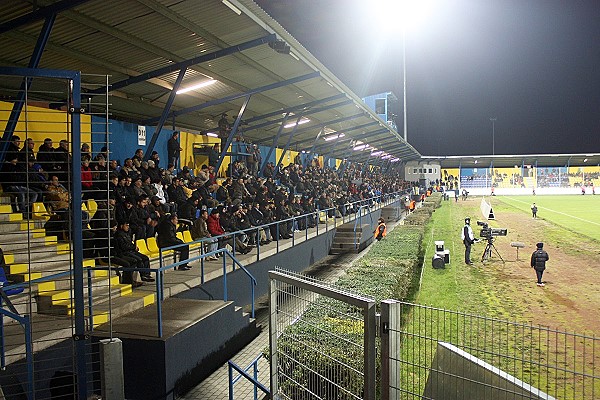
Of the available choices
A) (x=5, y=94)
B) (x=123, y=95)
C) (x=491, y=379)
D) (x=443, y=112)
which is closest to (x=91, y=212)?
(x=5, y=94)

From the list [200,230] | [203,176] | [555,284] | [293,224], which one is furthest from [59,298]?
[555,284]

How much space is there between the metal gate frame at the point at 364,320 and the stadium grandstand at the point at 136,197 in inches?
49.8

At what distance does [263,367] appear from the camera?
9023mm

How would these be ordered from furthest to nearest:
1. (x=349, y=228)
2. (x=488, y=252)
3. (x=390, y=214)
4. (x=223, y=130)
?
1. (x=390, y=214)
2. (x=349, y=228)
3. (x=488, y=252)
4. (x=223, y=130)

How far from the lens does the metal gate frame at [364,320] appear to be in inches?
145

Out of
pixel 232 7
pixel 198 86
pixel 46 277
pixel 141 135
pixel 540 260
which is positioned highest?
pixel 232 7

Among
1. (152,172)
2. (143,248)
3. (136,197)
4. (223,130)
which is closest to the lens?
(136,197)

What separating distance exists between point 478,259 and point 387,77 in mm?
52151

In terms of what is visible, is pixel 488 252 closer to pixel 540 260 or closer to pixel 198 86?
pixel 540 260

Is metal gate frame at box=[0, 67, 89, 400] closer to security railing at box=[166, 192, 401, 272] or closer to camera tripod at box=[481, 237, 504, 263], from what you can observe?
security railing at box=[166, 192, 401, 272]

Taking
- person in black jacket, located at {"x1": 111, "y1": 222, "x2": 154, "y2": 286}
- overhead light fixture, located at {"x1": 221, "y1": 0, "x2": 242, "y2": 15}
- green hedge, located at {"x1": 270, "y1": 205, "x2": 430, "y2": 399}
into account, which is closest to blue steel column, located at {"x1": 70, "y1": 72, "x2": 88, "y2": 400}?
green hedge, located at {"x1": 270, "y1": 205, "x2": 430, "y2": 399}

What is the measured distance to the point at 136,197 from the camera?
11484 millimetres

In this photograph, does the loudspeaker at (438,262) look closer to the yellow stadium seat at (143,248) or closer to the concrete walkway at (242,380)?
the concrete walkway at (242,380)

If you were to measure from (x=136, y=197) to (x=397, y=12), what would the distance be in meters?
48.5
